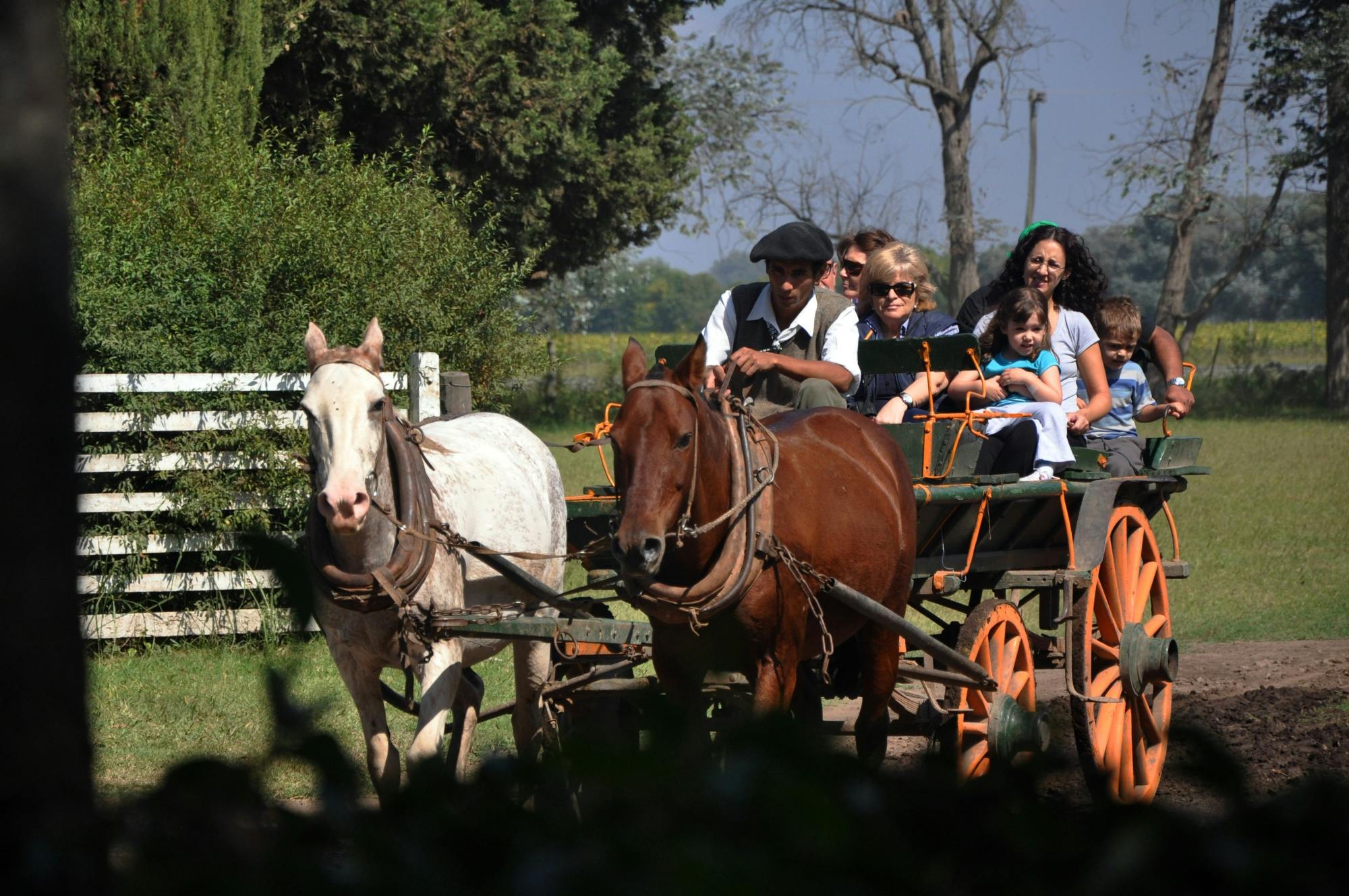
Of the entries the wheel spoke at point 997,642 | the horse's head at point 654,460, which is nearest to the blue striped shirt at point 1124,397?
the wheel spoke at point 997,642

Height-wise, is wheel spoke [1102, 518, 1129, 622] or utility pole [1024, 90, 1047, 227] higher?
utility pole [1024, 90, 1047, 227]

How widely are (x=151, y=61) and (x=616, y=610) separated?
6809 mm

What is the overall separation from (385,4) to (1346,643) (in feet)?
44.0

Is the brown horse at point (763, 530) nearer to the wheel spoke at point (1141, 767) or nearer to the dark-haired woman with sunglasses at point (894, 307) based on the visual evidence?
the dark-haired woman with sunglasses at point (894, 307)

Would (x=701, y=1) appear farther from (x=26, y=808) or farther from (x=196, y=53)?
(x=26, y=808)

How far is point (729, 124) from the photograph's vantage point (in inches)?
1718

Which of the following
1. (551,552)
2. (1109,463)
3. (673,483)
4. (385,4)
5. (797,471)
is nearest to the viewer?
(673,483)

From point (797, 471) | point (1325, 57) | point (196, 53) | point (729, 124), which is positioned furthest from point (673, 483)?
point (729, 124)

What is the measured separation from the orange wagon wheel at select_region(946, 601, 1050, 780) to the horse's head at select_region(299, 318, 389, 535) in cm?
236

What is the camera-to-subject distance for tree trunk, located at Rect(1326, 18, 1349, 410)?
1176 inches

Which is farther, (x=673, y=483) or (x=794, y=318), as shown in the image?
(x=794, y=318)

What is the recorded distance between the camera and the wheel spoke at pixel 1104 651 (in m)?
6.10

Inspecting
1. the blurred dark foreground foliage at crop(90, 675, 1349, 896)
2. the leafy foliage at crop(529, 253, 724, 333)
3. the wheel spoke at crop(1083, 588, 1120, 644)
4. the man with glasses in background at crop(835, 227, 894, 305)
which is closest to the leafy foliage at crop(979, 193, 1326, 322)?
the leafy foliage at crop(529, 253, 724, 333)

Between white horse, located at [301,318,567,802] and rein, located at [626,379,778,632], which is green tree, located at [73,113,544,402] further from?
rein, located at [626,379,778,632]
